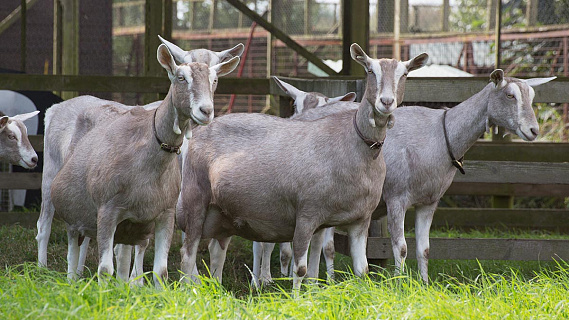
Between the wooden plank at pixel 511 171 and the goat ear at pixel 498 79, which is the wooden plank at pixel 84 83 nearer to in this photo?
the wooden plank at pixel 511 171

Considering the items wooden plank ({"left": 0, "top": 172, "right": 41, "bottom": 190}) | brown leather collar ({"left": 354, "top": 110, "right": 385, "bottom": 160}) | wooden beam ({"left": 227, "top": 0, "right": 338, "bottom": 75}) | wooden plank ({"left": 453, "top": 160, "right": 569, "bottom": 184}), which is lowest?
wooden plank ({"left": 0, "top": 172, "right": 41, "bottom": 190})

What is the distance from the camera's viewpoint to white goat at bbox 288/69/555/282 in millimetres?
5941

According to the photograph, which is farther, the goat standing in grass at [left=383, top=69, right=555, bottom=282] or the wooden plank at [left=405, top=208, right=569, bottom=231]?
the wooden plank at [left=405, top=208, right=569, bottom=231]

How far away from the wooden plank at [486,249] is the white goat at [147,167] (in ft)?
6.73

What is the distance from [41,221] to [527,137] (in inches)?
152

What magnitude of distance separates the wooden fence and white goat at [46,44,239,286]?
78.4 inches

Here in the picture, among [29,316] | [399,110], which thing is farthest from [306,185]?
[29,316]

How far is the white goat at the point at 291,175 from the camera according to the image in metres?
5.12

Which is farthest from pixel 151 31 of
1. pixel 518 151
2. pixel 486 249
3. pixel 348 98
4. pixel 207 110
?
pixel 207 110

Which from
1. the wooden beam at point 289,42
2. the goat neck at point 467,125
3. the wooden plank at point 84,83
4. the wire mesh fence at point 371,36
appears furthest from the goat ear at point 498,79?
the wire mesh fence at point 371,36

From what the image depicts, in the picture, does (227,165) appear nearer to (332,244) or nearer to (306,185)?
(306,185)

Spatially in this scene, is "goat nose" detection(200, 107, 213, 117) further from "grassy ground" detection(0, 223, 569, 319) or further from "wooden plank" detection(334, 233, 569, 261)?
"wooden plank" detection(334, 233, 569, 261)

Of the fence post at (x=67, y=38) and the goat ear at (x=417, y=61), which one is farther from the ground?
the fence post at (x=67, y=38)

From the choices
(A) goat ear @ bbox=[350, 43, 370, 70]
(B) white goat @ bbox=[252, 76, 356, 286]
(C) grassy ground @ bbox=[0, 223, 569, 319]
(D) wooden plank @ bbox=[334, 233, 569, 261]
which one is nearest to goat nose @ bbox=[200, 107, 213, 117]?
(C) grassy ground @ bbox=[0, 223, 569, 319]
